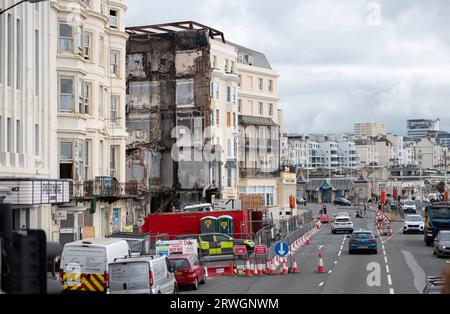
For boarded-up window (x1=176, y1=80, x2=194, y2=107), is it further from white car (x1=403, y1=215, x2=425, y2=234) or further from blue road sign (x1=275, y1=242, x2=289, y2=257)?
blue road sign (x1=275, y1=242, x2=289, y2=257)

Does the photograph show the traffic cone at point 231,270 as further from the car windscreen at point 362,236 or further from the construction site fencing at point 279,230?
the car windscreen at point 362,236

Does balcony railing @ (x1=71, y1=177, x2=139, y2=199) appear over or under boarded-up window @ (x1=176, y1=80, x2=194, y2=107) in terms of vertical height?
under

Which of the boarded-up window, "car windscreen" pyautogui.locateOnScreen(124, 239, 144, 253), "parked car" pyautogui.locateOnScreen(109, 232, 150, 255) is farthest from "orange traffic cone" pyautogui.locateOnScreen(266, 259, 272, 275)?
the boarded-up window

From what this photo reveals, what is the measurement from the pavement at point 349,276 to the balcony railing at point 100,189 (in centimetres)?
855

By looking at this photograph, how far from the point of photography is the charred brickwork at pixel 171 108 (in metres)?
65.2

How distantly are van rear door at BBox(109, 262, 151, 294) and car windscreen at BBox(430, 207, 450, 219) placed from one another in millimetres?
31601

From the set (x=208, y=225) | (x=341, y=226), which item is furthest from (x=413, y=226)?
(x=208, y=225)

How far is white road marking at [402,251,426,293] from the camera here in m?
28.5

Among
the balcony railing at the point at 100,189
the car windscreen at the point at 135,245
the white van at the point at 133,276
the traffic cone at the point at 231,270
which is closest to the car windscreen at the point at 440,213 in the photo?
the balcony railing at the point at 100,189

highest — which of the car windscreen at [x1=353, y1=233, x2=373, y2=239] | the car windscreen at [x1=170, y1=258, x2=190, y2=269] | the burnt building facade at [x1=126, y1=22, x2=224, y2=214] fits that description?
the burnt building facade at [x1=126, y1=22, x2=224, y2=214]

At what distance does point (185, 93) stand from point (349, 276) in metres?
35.6

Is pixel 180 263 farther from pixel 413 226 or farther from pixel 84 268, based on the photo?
pixel 413 226

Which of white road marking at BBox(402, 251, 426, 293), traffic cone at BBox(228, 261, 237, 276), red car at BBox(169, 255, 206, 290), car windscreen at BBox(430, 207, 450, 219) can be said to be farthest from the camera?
car windscreen at BBox(430, 207, 450, 219)
